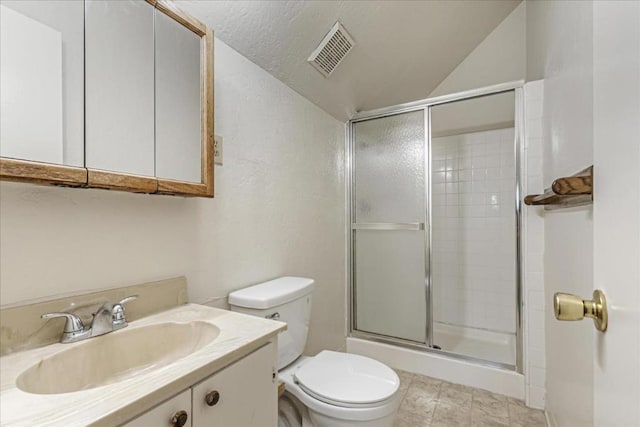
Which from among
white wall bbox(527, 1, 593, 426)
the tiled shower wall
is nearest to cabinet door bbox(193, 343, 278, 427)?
white wall bbox(527, 1, 593, 426)

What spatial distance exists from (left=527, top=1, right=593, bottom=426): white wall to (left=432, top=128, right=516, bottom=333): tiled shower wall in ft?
3.23

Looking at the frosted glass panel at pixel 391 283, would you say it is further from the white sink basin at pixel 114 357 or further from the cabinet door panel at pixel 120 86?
the cabinet door panel at pixel 120 86

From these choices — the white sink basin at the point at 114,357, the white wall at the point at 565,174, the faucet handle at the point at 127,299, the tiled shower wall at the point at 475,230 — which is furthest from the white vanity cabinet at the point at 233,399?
the tiled shower wall at the point at 475,230

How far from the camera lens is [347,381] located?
1364 millimetres

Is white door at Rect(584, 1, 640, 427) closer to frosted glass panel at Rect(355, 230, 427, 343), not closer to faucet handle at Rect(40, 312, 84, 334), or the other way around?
faucet handle at Rect(40, 312, 84, 334)

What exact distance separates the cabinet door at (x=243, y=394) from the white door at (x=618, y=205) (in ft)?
2.52

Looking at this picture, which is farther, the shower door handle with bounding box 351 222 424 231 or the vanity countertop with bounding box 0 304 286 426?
the shower door handle with bounding box 351 222 424 231

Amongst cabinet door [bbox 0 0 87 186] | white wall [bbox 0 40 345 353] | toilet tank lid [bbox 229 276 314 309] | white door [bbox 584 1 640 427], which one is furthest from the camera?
toilet tank lid [bbox 229 276 314 309]

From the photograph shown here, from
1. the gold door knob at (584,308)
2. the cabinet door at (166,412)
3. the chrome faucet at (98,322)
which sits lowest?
the cabinet door at (166,412)

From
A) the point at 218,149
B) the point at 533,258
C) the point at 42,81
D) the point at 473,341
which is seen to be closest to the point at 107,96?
the point at 42,81

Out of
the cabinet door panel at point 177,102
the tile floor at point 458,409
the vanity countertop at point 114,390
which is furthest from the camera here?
the tile floor at point 458,409

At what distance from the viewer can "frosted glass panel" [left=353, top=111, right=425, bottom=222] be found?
2240 mm

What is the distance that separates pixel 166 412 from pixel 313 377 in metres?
0.83

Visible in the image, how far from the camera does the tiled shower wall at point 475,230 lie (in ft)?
8.98
